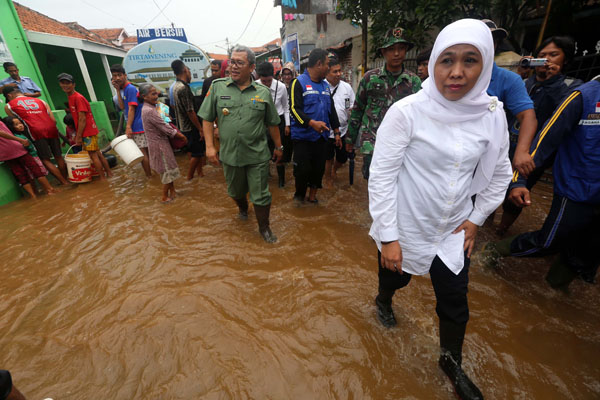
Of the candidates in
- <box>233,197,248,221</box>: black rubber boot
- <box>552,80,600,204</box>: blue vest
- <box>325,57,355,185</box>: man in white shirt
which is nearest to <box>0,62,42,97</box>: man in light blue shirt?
<box>233,197,248,221</box>: black rubber boot

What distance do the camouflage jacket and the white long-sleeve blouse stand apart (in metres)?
1.78

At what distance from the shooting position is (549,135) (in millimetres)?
2006

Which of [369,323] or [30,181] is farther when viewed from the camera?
[30,181]

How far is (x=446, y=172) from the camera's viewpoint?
1.39 metres

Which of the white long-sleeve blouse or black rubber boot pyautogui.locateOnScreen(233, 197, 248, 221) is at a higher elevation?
the white long-sleeve blouse

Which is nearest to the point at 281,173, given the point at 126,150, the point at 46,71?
the point at 126,150

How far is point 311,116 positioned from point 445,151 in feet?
8.28

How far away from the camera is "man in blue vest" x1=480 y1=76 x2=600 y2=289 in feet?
6.23

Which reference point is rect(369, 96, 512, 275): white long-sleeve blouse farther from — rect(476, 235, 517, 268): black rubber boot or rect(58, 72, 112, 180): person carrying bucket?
rect(58, 72, 112, 180): person carrying bucket

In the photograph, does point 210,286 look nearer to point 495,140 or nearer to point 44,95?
point 495,140

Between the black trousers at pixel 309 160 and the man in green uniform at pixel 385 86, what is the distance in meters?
0.64

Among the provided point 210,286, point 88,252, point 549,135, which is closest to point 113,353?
point 210,286

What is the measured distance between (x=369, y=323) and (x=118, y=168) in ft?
20.6

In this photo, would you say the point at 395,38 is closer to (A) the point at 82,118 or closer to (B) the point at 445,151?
(B) the point at 445,151
